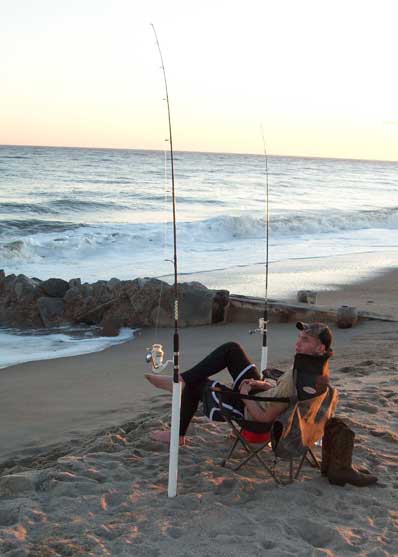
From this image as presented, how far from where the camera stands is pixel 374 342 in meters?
7.41

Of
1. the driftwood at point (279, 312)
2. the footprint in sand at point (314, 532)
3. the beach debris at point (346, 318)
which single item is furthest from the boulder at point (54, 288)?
the footprint in sand at point (314, 532)

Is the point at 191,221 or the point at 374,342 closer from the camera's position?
the point at 374,342

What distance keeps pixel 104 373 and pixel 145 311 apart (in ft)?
6.42

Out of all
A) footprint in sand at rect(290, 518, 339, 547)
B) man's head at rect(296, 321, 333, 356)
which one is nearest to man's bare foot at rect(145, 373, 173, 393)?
man's head at rect(296, 321, 333, 356)

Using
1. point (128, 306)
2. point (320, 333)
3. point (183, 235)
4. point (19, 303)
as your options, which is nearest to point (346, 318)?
point (128, 306)

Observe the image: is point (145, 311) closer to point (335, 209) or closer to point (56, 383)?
point (56, 383)

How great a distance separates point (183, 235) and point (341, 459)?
696 inches

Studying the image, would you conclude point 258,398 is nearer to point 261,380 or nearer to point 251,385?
point 251,385

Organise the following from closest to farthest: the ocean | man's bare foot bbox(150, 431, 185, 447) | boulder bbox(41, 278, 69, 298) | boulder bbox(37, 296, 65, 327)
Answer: man's bare foot bbox(150, 431, 185, 447) < boulder bbox(37, 296, 65, 327) < boulder bbox(41, 278, 69, 298) < the ocean

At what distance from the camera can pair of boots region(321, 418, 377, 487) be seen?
12.6ft

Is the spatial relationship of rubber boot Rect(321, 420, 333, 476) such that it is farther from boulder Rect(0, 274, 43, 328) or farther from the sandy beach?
boulder Rect(0, 274, 43, 328)

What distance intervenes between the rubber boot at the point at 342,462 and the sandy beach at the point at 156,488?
0.04m

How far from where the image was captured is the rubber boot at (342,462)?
383 cm

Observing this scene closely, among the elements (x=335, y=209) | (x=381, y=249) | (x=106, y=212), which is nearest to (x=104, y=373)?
(x=381, y=249)
